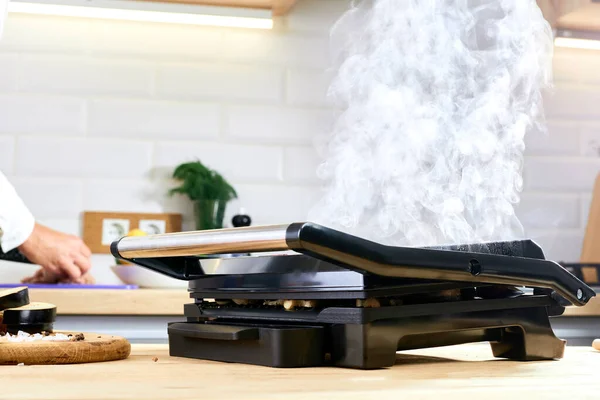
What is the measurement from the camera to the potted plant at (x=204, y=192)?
2.56 m

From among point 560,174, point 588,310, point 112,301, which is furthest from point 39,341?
point 560,174

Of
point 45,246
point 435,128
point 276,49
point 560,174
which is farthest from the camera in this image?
point 560,174

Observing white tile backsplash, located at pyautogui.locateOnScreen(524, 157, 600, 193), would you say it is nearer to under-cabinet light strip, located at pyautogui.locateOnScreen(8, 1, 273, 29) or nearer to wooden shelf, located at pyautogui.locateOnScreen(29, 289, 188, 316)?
under-cabinet light strip, located at pyautogui.locateOnScreen(8, 1, 273, 29)

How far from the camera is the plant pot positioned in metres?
2.55

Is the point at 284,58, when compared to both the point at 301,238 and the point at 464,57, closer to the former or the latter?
the point at 464,57

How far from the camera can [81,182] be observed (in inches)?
102

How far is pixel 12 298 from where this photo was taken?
86 centimetres

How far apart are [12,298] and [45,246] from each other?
124 centimetres

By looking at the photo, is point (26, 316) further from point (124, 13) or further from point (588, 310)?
point (124, 13)

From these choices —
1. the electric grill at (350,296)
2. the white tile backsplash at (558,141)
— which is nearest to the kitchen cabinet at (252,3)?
the white tile backsplash at (558,141)


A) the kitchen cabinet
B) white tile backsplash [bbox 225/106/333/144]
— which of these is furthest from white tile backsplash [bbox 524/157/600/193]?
the kitchen cabinet

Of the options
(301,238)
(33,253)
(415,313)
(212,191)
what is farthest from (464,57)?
(212,191)

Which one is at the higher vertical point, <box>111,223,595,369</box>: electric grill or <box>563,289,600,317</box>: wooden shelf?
<box>111,223,595,369</box>: electric grill

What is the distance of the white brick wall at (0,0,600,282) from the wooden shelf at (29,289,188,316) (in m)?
0.66
